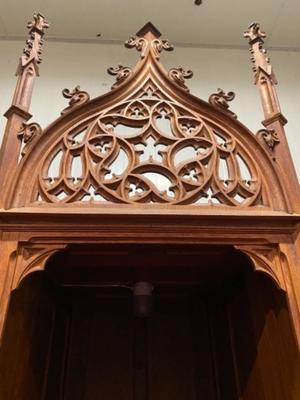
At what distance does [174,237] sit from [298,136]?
148cm

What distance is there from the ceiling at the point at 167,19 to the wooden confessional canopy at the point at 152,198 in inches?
47.2

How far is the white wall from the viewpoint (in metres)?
2.29

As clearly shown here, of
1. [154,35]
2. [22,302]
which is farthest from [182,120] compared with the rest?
[22,302]

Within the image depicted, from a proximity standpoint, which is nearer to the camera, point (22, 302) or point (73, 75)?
point (22, 302)

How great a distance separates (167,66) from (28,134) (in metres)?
1.58

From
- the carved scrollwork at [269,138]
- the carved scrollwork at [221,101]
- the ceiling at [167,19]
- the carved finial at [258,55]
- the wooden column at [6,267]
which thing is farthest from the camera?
the ceiling at [167,19]

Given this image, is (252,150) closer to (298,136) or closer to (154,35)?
(154,35)

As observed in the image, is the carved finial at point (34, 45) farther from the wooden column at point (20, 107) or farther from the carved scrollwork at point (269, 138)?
the carved scrollwork at point (269, 138)

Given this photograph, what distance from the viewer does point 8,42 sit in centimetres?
257

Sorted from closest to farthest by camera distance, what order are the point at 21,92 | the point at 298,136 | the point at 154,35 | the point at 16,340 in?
1. the point at 16,340
2. the point at 21,92
3. the point at 154,35
4. the point at 298,136

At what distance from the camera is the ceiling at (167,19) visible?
250 cm

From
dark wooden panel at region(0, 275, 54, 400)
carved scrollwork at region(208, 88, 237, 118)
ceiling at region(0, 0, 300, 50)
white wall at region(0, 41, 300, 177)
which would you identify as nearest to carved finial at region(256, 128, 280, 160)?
carved scrollwork at region(208, 88, 237, 118)

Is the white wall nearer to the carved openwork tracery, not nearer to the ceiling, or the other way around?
the ceiling

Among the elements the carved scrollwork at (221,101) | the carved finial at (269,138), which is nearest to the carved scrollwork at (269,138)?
the carved finial at (269,138)
